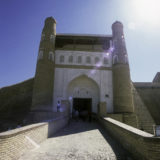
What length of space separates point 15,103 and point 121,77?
14780 millimetres

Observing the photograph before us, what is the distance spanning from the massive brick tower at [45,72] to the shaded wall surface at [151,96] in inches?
A: 530

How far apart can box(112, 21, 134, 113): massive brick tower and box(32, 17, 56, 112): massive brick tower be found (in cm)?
595

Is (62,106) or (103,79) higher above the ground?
(103,79)

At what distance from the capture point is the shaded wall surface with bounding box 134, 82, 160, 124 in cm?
1688

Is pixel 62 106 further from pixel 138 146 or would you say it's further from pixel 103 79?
pixel 138 146

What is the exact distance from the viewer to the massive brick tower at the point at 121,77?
11.1 m

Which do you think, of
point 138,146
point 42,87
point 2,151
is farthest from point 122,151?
point 42,87

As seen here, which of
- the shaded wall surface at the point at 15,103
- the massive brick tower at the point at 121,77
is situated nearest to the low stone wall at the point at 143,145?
the massive brick tower at the point at 121,77

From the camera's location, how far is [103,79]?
12.4 m

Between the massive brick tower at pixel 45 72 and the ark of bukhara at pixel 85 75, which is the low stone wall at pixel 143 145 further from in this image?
the massive brick tower at pixel 45 72

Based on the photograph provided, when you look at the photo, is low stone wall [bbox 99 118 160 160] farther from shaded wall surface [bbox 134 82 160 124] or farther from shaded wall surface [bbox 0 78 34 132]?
shaded wall surface [bbox 134 82 160 124]

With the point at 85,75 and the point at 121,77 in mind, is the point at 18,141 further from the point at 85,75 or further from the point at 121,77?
the point at 121,77

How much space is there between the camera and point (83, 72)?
12.5 meters

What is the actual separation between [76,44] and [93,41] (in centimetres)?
194
